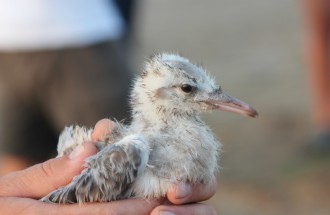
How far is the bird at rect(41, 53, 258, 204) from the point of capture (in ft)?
11.9

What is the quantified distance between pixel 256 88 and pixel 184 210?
7821 millimetres

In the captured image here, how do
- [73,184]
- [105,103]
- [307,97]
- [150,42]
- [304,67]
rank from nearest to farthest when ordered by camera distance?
[73,184] → [105,103] → [307,97] → [304,67] → [150,42]

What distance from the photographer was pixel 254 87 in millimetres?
11500

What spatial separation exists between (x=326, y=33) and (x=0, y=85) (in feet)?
13.2

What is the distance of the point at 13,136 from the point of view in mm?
6520

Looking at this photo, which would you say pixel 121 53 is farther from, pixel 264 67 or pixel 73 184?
pixel 264 67

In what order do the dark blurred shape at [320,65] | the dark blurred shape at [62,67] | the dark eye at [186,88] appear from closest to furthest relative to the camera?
the dark eye at [186,88], the dark blurred shape at [62,67], the dark blurred shape at [320,65]

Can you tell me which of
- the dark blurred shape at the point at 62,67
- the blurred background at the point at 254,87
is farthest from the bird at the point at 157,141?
the dark blurred shape at the point at 62,67

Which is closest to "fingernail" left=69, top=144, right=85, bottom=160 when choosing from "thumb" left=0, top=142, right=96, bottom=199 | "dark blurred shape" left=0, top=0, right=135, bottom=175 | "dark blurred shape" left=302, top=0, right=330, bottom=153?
"thumb" left=0, top=142, right=96, bottom=199

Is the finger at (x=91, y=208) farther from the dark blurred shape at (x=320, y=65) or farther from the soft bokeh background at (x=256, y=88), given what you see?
the dark blurred shape at (x=320, y=65)

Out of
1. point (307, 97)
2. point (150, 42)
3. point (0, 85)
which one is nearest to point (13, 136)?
point (0, 85)

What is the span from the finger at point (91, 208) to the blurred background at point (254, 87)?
62.4 inches

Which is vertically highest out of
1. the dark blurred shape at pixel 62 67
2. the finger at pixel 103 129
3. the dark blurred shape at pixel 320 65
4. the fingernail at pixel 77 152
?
the dark blurred shape at pixel 320 65

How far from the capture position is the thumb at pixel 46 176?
12.3 feet
